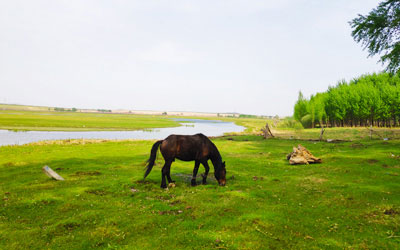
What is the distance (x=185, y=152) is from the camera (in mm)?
13148

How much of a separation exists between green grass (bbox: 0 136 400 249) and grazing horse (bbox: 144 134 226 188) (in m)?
0.97

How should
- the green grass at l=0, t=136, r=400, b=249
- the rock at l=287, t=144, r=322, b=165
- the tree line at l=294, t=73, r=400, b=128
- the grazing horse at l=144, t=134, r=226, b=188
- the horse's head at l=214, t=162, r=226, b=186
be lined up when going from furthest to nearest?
the tree line at l=294, t=73, r=400, b=128 → the rock at l=287, t=144, r=322, b=165 → the horse's head at l=214, t=162, r=226, b=186 → the grazing horse at l=144, t=134, r=226, b=188 → the green grass at l=0, t=136, r=400, b=249

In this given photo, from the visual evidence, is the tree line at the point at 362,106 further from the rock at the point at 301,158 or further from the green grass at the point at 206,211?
the green grass at the point at 206,211

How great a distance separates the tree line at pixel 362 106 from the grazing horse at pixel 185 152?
5629 centimetres

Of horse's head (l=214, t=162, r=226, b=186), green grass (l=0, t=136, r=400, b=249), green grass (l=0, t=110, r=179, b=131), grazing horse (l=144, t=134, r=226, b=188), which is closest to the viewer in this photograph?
green grass (l=0, t=136, r=400, b=249)

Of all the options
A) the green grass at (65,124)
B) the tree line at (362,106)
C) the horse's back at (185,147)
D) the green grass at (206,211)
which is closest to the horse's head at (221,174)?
the green grass at (206,211)

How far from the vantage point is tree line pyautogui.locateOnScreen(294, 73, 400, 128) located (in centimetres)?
5400

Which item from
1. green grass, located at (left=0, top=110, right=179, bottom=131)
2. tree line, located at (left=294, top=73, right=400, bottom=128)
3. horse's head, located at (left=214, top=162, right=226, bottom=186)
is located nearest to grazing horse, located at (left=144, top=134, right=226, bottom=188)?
horse's head, located at (left=214, top=162, right=226, bottom=186)

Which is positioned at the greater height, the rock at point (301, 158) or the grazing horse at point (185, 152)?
the grazing horse at point (185, 152)

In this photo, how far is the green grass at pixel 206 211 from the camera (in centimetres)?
719

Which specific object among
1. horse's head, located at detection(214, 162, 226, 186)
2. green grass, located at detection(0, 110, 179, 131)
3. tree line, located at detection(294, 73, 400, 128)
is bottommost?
horse's head, located at detection(214, 162, 226, 186)

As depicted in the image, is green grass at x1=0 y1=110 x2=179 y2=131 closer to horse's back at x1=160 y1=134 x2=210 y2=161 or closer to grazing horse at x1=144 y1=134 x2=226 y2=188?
grazing horse at x1=144 y1=134 x2=226 y2=188

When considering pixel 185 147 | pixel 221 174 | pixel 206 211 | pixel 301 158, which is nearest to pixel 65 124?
pixel 185 147

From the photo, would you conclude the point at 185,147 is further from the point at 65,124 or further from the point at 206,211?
the point at 65,124
